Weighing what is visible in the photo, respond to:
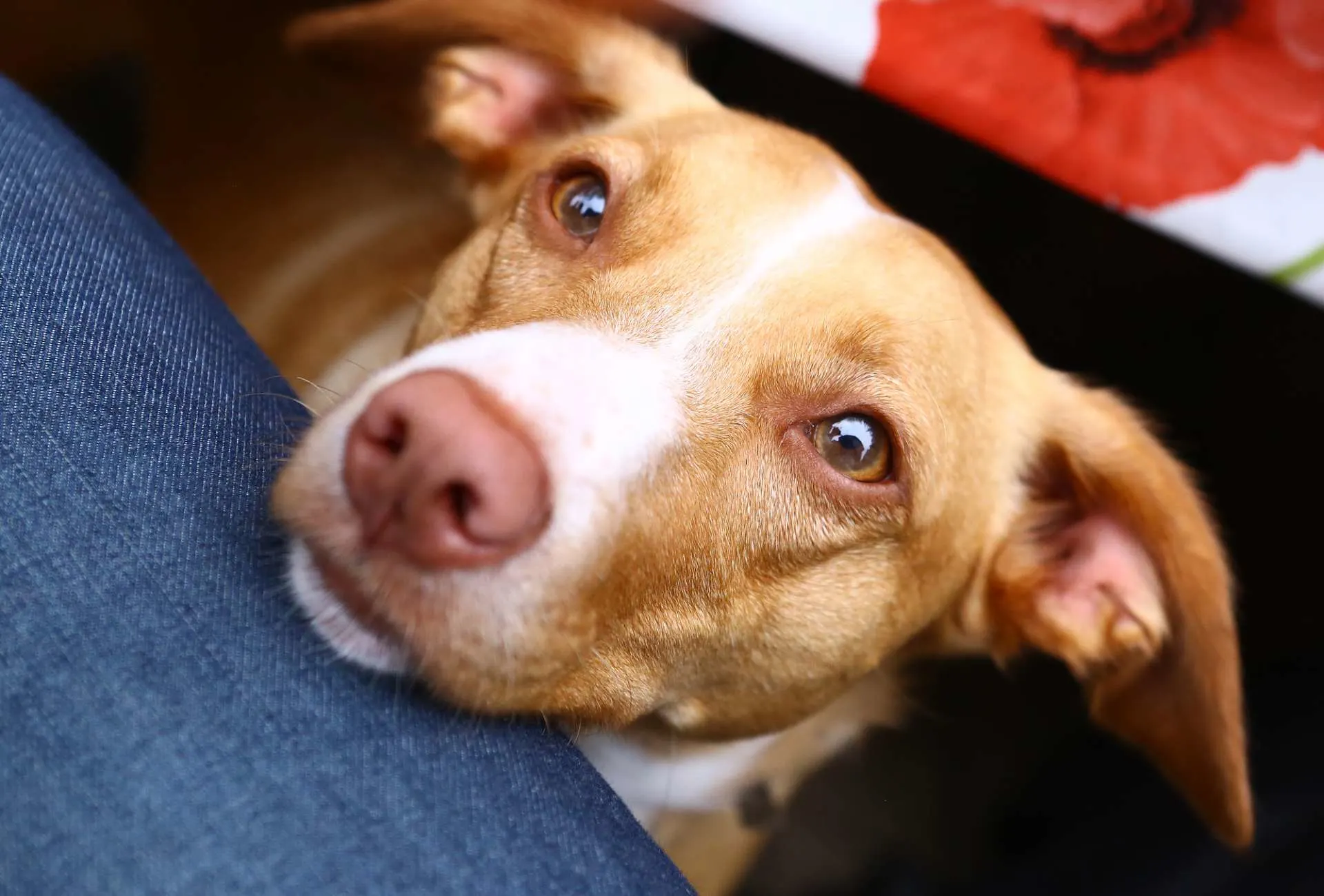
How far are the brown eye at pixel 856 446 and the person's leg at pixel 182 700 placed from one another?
598mm

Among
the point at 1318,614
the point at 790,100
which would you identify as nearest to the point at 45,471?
the point at 790,100

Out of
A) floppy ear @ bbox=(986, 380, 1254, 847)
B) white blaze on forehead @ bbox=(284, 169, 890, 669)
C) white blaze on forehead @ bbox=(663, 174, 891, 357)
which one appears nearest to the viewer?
white blaze on forehead @ bbox=(284, 169, 890, 669)

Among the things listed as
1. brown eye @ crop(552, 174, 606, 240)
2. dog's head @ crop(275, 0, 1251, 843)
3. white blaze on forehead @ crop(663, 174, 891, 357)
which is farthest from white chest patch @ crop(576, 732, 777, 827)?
brown eye @ crop(552, 174, 606, 240)

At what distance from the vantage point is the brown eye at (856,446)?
1.46m

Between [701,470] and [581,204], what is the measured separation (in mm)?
572

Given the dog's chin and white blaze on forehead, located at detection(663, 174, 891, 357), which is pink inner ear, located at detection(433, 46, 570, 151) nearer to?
white blaze on forehead, located at detection(663, 174, 891, 357)

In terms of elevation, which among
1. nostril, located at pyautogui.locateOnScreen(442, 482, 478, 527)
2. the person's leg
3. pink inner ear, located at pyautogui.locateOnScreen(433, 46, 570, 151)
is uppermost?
nostril, located at pyautogui.locateOnScreen(442, 482, 478, 527)

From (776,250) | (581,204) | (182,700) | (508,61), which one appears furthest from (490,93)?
(182,700)

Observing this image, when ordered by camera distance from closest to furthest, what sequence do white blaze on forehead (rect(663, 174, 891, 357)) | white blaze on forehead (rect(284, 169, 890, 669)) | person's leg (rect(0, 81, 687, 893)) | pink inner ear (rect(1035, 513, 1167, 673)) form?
1. person's leg (rect(0, 81, 687, 893))
2. white blaze on forehead (rect(284, 169, 890, 669))
3. white blaze on forehead (rect(663, 174, 891, 357))
4. pink inner ear (rect(1035, 513, 1167, 673))

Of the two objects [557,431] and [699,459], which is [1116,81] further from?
[557,431]

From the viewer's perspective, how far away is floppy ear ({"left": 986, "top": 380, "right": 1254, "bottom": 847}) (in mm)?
1580

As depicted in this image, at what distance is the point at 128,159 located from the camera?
286 centimetres

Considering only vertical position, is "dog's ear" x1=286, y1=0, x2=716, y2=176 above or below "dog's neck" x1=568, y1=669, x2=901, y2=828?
above

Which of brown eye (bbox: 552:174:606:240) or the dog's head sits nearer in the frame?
the dog's head
